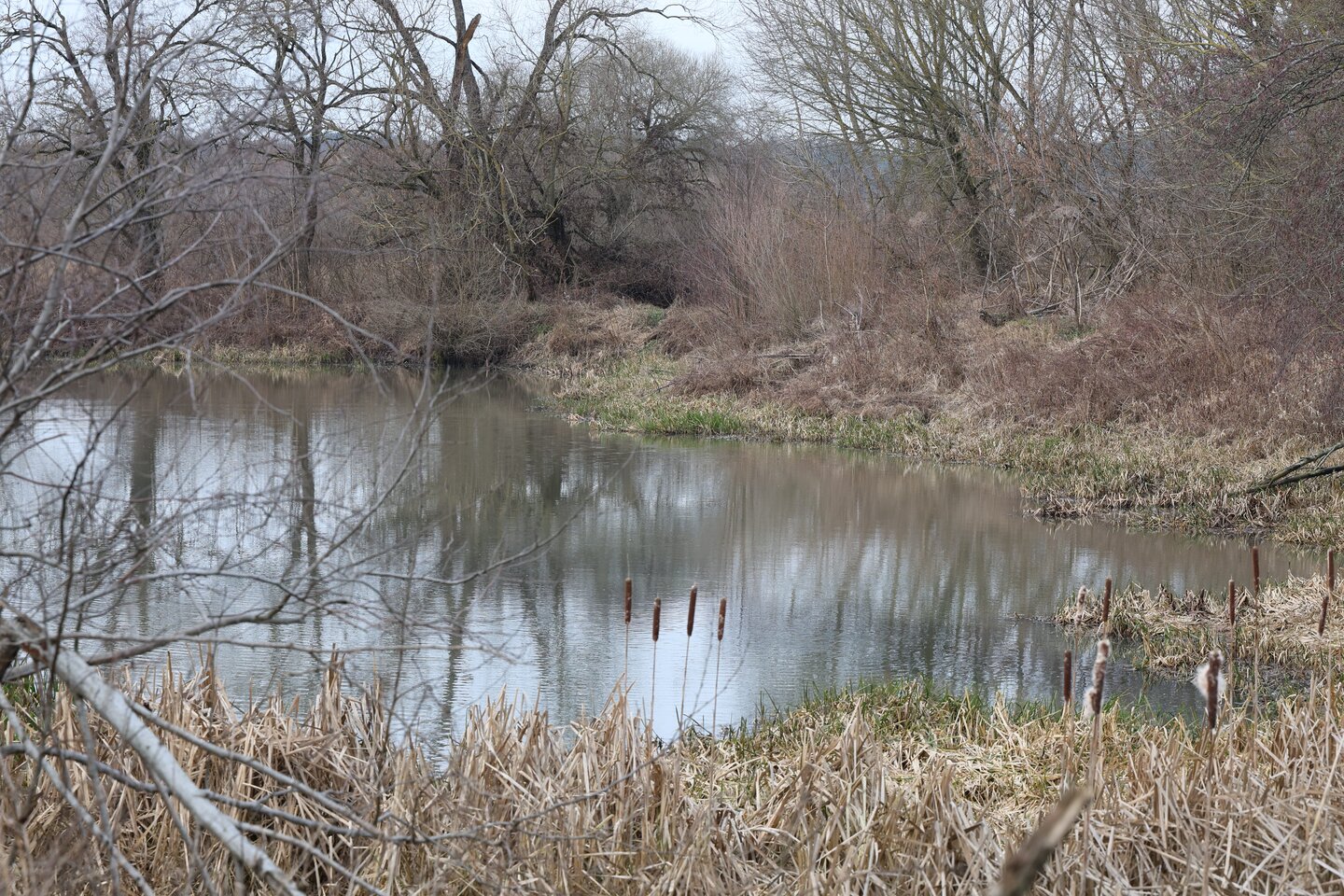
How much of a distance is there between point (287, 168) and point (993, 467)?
11.6 meters

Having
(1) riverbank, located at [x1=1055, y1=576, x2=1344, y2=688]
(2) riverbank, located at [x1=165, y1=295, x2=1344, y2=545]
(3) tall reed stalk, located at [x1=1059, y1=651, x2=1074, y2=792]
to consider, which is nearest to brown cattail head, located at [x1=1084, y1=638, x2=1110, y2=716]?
(3) tall reed stalk, located at [x1=1059, y1=651, x2=1074, y2=792]

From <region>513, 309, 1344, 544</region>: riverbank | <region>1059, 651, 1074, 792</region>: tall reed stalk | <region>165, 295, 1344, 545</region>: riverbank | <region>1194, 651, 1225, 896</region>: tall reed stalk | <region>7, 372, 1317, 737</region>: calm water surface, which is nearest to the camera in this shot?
<region>1194, 651, 1225, 896</region>: tall reed stalk

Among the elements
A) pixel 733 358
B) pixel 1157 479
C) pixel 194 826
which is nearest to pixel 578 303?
pixel 733 358

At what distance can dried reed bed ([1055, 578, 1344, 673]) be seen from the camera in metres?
6.78

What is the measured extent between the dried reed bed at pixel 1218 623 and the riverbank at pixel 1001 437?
2.59 m

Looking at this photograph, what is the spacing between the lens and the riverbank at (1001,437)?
1073 cm

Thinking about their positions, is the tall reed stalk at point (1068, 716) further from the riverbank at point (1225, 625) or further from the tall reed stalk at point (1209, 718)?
the riverbank at point (1225, 625)


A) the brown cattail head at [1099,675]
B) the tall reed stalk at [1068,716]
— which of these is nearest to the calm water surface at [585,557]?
the brown cattail head at [1099,675]

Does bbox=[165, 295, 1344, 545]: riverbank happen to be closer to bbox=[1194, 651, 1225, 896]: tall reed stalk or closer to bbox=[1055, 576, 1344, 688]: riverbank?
bbox=[1055, 576, 1344, 688]: riverbank

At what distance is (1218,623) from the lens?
7.37 meters

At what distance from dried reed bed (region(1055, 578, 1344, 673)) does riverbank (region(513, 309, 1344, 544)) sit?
2.59 metres

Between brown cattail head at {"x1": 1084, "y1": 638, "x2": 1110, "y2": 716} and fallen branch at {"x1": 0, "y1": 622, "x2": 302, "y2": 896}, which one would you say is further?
brown cattail head at {"x1": 1084, "y1": 638, "x2": 1110, "y2": 716}

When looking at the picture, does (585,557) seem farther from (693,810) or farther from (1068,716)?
(1068,716)

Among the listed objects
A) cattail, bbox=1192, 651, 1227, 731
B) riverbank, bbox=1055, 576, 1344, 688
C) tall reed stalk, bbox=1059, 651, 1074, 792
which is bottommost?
riverbank, bbox=1055, 576, 1344, 688
